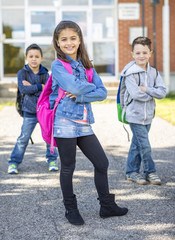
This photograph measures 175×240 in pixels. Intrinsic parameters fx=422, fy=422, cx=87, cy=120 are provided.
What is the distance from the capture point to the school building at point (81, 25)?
14359 millimetres

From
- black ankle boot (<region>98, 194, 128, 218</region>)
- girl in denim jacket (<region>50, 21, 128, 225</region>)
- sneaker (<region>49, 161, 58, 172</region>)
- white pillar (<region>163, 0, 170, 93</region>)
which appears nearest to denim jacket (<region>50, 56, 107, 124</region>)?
girl in denim jacket (<region>50, 21, 128, 225</region>)

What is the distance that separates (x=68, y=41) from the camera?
3438 millimetres

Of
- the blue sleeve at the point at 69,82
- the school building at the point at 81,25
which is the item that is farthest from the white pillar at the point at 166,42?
the blue sleeve at the point at 69,82

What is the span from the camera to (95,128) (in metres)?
8.27

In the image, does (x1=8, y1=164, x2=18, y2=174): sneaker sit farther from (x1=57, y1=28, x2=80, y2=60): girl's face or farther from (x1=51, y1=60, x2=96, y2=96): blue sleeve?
(x1=57, y1=28, x2=80, y2=60): girl's face

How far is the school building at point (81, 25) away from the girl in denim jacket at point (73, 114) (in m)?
10.7

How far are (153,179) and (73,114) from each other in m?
1.60

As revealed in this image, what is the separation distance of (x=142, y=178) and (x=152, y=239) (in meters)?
1.54

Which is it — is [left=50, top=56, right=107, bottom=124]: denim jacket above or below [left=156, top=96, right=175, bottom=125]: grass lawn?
above

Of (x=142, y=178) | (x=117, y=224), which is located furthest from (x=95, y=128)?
Answer: (x=117, y=224)

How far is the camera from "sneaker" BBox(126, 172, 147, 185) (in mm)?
4630

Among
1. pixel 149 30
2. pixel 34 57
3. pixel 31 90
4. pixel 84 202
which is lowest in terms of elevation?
pixel 84 202

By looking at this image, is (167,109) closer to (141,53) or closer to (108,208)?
(141,53)

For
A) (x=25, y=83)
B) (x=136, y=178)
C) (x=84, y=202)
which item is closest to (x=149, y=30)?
(x=25, y=83)
